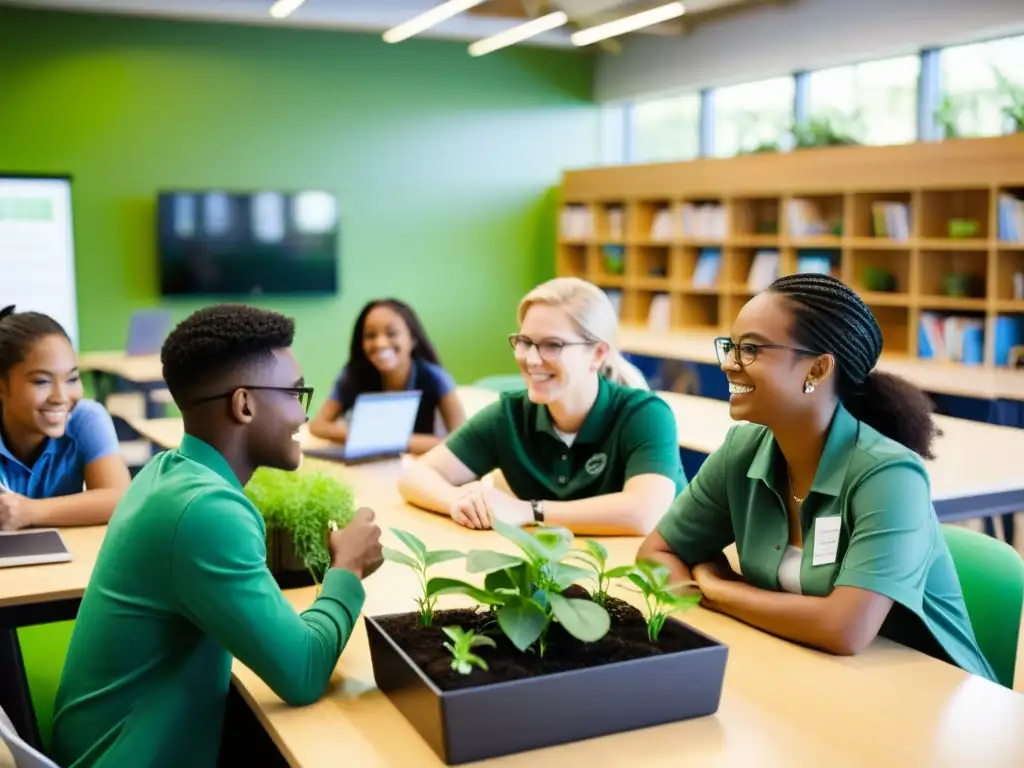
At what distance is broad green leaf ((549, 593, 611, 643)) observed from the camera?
1420mm

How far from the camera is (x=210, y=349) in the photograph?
5.56ft

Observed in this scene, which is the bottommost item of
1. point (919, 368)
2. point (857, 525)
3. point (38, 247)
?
point (919, 368)

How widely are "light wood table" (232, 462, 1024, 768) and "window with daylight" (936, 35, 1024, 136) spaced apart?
5.33m

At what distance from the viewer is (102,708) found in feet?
5.34

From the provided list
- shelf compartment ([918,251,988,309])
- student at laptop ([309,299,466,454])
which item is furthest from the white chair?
shelf compartment ([918,251,988,309])

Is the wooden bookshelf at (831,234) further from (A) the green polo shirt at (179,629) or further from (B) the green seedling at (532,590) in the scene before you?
(A) the green polo shirt at (179,629)

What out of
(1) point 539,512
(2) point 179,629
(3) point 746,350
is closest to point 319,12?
(1) point 539,512

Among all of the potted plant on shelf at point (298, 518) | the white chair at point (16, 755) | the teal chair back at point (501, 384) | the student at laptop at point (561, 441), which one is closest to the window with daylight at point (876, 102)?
the teal chair back at point (501, 384)

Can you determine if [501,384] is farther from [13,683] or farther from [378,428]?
[13,683]

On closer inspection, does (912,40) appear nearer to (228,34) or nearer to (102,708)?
(228,34)

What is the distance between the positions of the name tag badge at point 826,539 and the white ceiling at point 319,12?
680cm

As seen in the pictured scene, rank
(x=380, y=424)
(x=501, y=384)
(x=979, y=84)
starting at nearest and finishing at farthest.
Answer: (x=380, y=424)
(x=501, y=384)
(x=979, y=84)

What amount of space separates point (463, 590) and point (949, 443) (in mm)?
2783

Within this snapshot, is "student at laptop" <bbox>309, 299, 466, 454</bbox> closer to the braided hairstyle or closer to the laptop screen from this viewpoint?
the laptop screen
